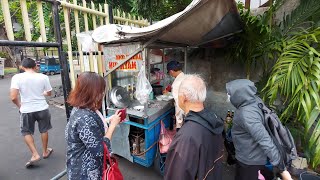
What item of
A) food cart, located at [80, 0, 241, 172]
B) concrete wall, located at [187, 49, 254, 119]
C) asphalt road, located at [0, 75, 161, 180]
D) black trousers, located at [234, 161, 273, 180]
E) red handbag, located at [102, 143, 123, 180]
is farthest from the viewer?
concrete wall, located at [187, 49, 254, 119]

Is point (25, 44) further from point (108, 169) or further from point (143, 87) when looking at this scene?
point (108, 169)

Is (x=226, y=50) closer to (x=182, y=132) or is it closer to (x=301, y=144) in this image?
(x=301, y=144)

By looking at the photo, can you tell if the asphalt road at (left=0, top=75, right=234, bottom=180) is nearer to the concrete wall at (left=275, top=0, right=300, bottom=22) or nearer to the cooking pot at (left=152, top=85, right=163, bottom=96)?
the cooking pot at (left=152, top=85, right=163, bottom=96)

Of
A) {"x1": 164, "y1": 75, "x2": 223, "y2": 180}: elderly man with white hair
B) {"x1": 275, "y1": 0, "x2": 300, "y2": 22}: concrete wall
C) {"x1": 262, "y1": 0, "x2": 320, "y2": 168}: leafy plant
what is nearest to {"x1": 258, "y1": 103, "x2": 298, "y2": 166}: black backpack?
{"x1": 262, "y1": 0, "x2": 320, "y2": 168}: leafy plant

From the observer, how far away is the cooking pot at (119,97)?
3.17 m

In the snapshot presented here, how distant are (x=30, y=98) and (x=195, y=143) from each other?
3.09m

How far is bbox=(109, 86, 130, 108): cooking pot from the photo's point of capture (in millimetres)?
3172

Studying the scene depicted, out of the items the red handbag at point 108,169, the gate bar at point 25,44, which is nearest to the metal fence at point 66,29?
the gate bar at point 25,44

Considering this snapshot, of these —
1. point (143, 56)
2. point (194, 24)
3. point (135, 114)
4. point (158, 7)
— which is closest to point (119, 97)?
point (135, 114)

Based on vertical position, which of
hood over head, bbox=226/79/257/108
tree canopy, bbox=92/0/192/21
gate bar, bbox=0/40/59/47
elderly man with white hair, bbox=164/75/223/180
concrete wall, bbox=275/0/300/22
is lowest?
elderly man with white hair, bbox=164/75/223/180

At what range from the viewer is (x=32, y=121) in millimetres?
3311

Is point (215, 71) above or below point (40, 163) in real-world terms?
above

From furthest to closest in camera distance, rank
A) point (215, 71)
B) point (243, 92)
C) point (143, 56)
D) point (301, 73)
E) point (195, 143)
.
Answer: point (215, 71) → point (143, 56) → point (301, 73) → point (243, 92) → point (195, 143)

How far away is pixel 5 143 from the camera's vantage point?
4.25 meters
